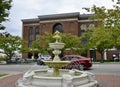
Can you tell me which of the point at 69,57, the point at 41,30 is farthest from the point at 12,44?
the point at 69,57

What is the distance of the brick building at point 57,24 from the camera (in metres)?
72.8

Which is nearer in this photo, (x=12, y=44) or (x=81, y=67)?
(x=81, y=67)

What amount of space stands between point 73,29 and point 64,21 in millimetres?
3564

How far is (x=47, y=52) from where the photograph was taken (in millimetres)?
60500

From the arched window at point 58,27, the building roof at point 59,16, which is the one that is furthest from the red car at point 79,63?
the arched window at point 58,27

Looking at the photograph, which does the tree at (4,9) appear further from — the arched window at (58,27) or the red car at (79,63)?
the arched window at (58,27)

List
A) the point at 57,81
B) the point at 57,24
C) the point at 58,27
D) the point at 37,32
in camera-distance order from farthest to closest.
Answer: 1. the point at 37,32
2. the point at 58,27
3. the point at 57,24
4. the point at 57,81

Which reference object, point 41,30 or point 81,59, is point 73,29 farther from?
point 81,59

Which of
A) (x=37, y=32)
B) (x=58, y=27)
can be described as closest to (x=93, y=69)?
(x=58, y=27)

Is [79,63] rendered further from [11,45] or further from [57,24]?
[57,24]

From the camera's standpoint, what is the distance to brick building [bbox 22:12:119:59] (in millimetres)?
72812

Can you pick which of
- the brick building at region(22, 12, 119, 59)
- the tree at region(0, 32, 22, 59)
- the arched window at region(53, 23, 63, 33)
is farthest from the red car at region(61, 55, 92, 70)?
the arched window at region(53, 23, 63, 33)

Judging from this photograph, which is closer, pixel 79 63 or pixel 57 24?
pixel 79 63

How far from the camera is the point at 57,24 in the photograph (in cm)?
7719
